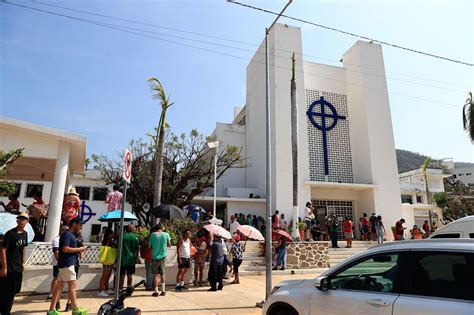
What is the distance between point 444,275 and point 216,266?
7.31 m

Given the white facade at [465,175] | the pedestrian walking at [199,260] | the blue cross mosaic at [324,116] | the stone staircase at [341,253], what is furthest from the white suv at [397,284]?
the white facade at [465,175]

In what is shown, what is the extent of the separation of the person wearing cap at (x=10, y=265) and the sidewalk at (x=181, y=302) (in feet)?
4.25

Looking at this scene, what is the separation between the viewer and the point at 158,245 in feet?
29.3

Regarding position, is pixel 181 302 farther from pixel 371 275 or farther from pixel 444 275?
pixel 444 275

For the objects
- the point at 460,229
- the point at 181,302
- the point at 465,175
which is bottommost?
the point at 181,302

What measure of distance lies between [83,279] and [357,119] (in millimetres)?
22588

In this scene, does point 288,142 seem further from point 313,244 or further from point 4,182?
point 4,182

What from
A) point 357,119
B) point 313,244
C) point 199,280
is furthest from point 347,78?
point 199,280

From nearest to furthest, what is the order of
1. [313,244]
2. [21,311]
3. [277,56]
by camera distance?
1. [21,311]
2. [313,244]
3. [277,56]

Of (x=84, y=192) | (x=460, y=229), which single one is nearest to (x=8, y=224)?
(x=460, y=229)

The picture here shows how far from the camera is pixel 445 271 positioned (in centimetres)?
323

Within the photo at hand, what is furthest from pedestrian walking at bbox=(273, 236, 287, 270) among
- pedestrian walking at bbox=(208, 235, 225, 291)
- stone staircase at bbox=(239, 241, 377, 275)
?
pedestrian walking at bbox=(208, 235, 225, 291)

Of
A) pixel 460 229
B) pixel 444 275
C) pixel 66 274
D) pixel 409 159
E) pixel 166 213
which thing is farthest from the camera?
pixel 409 159

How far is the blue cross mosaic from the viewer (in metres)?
25.2
